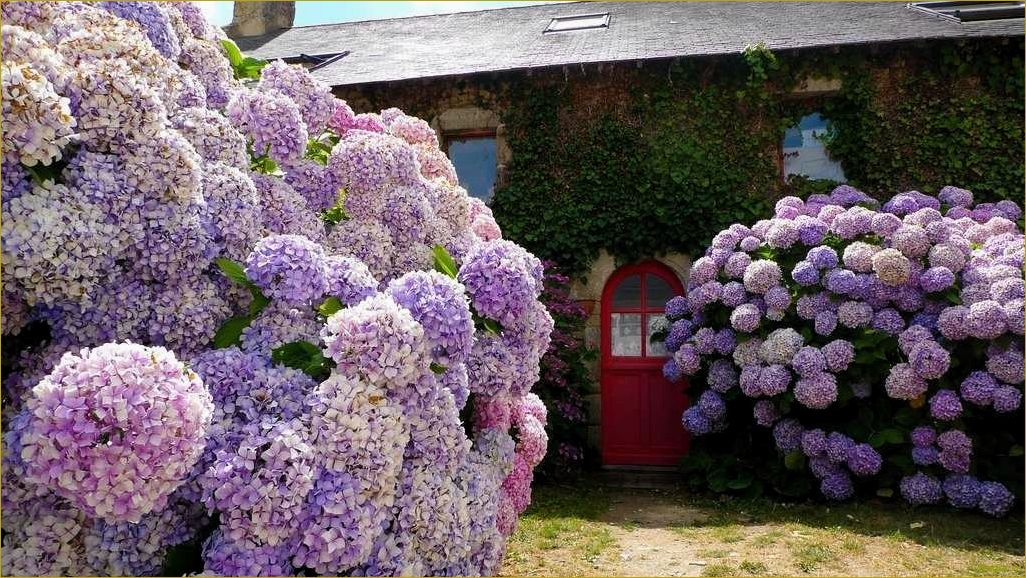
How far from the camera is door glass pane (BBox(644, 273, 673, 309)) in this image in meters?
8.30

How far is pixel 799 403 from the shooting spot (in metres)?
6.31

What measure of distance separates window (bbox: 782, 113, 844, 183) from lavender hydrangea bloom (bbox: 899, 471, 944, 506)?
3.64 meters

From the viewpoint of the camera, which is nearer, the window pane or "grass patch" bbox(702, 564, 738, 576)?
"grass patch" bbox(702, 564, 738, 576)

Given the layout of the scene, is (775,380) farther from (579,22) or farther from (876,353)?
(579,22)

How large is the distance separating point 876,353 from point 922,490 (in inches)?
45.6

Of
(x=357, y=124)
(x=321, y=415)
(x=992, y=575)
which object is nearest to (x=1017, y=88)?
(x=992, y=575)

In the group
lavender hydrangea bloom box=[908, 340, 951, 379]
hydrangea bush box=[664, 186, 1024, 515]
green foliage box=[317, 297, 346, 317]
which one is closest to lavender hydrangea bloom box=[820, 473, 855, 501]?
hydrangea bush box=[664, 186, 1024, 515]

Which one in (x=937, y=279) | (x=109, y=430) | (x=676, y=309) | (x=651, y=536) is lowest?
(x=651, y=536)

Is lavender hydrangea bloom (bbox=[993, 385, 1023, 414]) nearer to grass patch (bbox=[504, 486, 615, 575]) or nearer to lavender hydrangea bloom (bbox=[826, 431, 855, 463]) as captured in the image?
lavender hydrangea bloom (bbox=[826, 431, 855, 463])

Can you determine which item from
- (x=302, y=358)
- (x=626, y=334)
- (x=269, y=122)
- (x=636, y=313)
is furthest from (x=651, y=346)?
(x=302, y=358)

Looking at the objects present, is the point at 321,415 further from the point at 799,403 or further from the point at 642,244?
the point at 642,244

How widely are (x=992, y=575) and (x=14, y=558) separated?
16.3 feet

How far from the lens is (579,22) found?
1039 centimetres

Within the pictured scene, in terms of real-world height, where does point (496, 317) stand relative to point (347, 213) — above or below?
below
